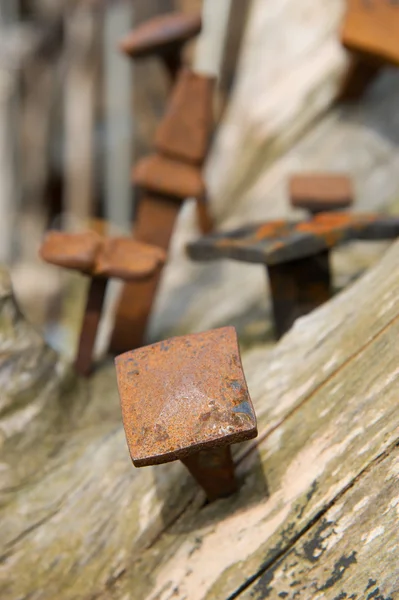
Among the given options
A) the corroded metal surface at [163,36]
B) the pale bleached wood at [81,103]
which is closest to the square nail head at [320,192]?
the corroded metal surface at [163,36]

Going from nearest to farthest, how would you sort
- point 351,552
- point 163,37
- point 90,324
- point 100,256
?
1. point 351,552
2. point 100,256
3. point 90,324
4. point 163,37

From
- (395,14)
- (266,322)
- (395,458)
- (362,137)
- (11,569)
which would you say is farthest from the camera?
(362,137)

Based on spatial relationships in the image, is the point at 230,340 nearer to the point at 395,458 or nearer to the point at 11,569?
the point at 395,458

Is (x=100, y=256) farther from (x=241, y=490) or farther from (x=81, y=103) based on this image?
(x=81, y=103)

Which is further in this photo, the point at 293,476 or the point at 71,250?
the point at 71,250

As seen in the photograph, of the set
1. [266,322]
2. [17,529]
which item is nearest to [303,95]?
[266,322]

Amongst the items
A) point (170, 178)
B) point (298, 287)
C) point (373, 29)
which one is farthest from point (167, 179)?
point (373, 29)
